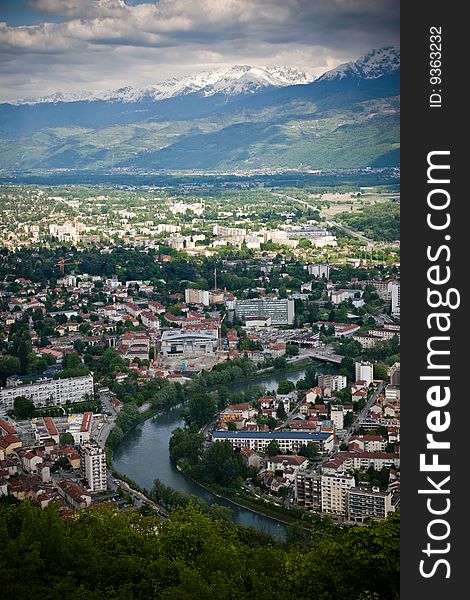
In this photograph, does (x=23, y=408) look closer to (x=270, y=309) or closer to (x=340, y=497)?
(x=340, y=497)

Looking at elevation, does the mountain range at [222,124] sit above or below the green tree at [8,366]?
above

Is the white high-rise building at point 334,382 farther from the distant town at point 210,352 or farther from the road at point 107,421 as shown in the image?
the road at point 107,421

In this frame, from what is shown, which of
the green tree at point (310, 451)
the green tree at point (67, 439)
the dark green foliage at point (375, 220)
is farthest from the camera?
the dark green foliage at point (375, 220)

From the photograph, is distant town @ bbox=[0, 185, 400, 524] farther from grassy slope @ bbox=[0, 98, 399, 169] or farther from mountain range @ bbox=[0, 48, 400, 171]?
grassy slope @ bbox=[0, 98, 399, 169]

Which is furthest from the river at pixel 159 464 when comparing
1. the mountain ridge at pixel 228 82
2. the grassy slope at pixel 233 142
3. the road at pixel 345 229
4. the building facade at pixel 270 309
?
the mountain ridge at pixel 228 82

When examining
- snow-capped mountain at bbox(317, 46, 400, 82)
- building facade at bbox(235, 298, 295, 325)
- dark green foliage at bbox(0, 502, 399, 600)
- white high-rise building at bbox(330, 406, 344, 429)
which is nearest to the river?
white high-rise building at bbox(330, 406, 344, 429)

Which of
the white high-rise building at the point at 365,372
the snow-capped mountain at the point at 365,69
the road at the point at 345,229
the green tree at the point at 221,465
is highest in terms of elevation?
the snow-capped mountain at the point at 365,69

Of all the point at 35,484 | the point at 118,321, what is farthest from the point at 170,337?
the point at 35,484
